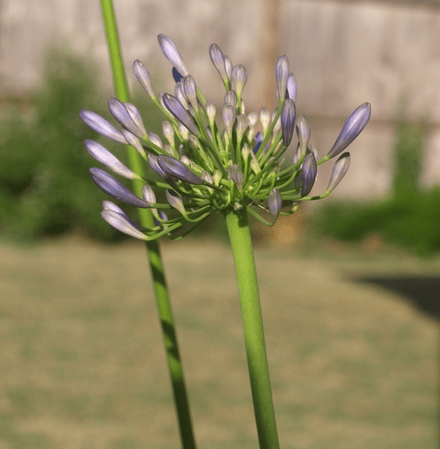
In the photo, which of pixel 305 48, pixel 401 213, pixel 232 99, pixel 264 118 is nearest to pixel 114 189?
pixel 232 99

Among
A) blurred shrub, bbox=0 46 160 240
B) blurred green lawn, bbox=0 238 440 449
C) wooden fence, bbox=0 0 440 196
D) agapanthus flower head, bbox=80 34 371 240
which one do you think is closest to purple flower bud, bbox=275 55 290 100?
agapanthus flower head, bbox=80 34 371 240

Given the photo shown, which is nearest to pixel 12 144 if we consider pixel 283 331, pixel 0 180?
pixel 0 180

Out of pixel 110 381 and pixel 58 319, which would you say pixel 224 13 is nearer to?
pixel 58 319

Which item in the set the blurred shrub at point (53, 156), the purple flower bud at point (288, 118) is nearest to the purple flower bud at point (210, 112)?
the purple flower bud at point (288, 118)

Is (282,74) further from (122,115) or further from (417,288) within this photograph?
(417,288)

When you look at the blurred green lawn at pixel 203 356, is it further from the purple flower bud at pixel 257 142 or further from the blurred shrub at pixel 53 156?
the purple flower bud at pixel 257 142

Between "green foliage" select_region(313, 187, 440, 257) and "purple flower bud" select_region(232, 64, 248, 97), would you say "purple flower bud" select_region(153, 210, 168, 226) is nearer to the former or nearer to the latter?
"purple flower bud" select_region(232, 64, 248, 97)
